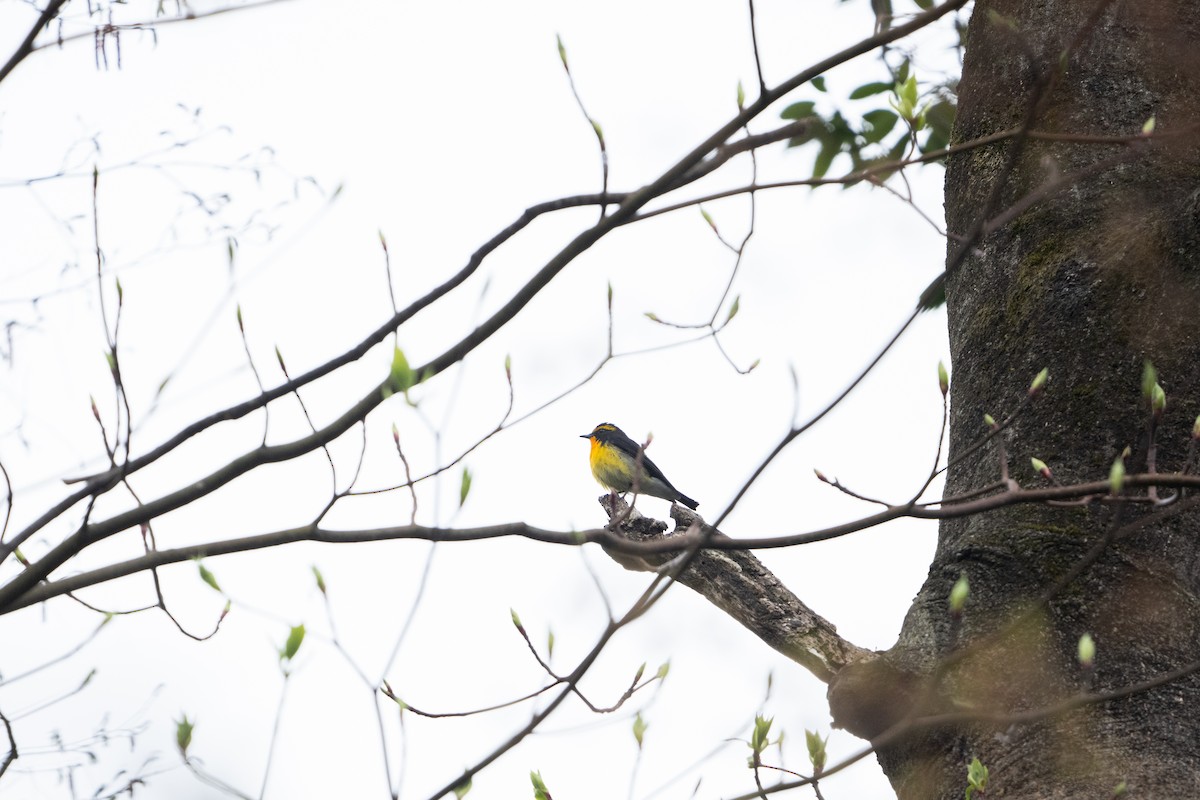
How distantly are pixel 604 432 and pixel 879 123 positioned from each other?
5304 millimetres

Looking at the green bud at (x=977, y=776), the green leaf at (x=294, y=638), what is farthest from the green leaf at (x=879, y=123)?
the green leaf at (x=294, y=638)

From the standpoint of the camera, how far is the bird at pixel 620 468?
7.94 m

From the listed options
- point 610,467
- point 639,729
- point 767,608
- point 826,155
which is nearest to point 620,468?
point 610,467

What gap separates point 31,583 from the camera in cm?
145

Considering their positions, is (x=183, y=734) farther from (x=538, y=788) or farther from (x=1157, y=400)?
(x=1157, y=400)

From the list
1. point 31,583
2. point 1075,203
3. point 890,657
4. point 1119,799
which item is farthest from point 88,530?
point 1075,203

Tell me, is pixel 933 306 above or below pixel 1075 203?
above

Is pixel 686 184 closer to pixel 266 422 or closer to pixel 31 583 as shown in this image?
pixel 266 422

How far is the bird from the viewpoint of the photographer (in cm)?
794

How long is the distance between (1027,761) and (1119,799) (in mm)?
161

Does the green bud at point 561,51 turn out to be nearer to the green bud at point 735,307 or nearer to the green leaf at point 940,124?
the green bud at point 735,307

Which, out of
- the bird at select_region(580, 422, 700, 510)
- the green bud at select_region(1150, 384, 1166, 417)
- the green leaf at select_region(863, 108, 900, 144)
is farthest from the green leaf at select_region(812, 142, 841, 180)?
the bird at select_region(580, 422, 700, 510)

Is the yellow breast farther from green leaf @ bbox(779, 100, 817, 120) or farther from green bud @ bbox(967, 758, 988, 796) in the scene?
green bud @ bbox(967, 758, 988, 796)

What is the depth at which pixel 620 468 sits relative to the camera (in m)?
8.08
